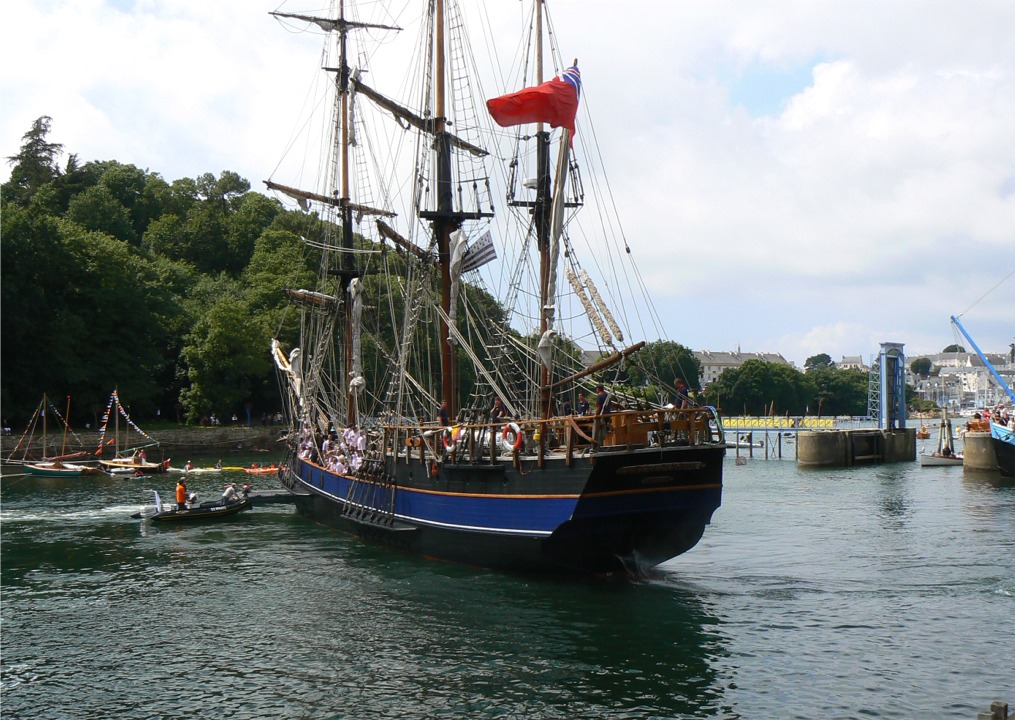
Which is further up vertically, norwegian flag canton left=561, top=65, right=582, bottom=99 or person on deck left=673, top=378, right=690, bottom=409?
norwegian flag canton left=561, top=65, right=582, bottom=99

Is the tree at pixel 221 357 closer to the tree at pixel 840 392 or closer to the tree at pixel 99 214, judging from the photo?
the tree at pixel 99 214

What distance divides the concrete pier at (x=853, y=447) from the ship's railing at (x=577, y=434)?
5123 centimetres

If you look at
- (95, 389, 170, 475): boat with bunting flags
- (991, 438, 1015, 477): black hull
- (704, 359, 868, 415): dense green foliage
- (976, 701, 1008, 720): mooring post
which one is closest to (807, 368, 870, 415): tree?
(704, 359, 868, 415): dense green foliage

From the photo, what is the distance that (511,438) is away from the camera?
25.5 m

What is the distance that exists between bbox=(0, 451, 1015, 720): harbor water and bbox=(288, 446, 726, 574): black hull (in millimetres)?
777

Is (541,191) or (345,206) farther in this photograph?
(345,206)

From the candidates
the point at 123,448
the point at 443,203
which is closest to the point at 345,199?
the point at 443,203

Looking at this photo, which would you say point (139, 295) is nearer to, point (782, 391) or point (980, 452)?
point (980, 452)

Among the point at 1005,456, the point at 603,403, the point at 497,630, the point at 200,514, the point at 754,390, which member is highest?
the point at 754,390

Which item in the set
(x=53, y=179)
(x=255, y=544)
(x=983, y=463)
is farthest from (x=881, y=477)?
(x=53, y=179)

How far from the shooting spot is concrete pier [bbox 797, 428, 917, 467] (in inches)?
2901

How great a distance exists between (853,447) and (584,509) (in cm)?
5703

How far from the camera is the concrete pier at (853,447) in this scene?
7369 centimetres

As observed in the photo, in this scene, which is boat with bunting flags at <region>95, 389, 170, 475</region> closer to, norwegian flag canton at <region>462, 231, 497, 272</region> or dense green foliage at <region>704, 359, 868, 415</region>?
norwegian flag canton at <region>462, 231, 497, 272</region>
